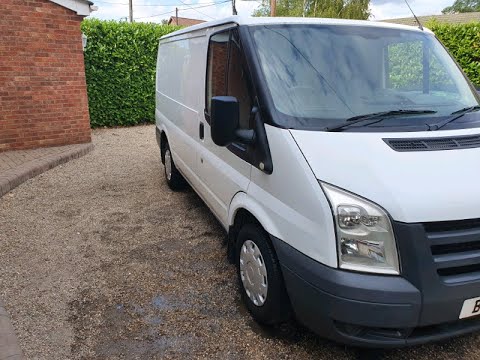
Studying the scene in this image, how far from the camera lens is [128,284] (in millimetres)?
3375

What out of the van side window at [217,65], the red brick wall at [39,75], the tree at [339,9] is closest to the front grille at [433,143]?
the van side window at [217,65]

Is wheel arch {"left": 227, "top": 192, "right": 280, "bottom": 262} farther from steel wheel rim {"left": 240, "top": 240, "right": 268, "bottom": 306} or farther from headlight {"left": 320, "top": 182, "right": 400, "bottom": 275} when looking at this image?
headlight {"left": 320, "top": 182, "right": 400, "bottom": 275}

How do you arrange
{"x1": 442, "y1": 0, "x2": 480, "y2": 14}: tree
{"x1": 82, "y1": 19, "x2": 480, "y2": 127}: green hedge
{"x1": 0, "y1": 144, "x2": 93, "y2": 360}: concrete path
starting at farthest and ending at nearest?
{"x1": 442, "y1": 0, "x2": 480, "y2": 14}: tree < {"x1": 82, "y1": 19, "x2": 480, "y2": 127}: green hedge < {"x1": 0, "y1": 144, "x2": 93, "y2": 360}: concrete path

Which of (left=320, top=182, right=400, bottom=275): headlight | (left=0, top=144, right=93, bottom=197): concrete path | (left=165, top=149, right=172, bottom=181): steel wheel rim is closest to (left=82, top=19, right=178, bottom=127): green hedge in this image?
(left=0, top=144, right=93, bottom=197): concrete path

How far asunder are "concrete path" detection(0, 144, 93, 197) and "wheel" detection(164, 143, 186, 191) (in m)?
2.26

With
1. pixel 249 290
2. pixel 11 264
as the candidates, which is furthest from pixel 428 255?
pixel 11 264

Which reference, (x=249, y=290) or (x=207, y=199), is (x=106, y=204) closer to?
(x=207, y=199)

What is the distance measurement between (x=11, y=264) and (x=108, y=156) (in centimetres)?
455

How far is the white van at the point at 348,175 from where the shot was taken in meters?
2.00

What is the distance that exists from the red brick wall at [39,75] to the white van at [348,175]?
5.19m

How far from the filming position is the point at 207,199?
3.98 metres

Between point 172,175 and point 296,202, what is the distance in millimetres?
3665

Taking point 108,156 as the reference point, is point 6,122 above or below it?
above

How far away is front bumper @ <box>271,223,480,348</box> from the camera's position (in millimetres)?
1972
